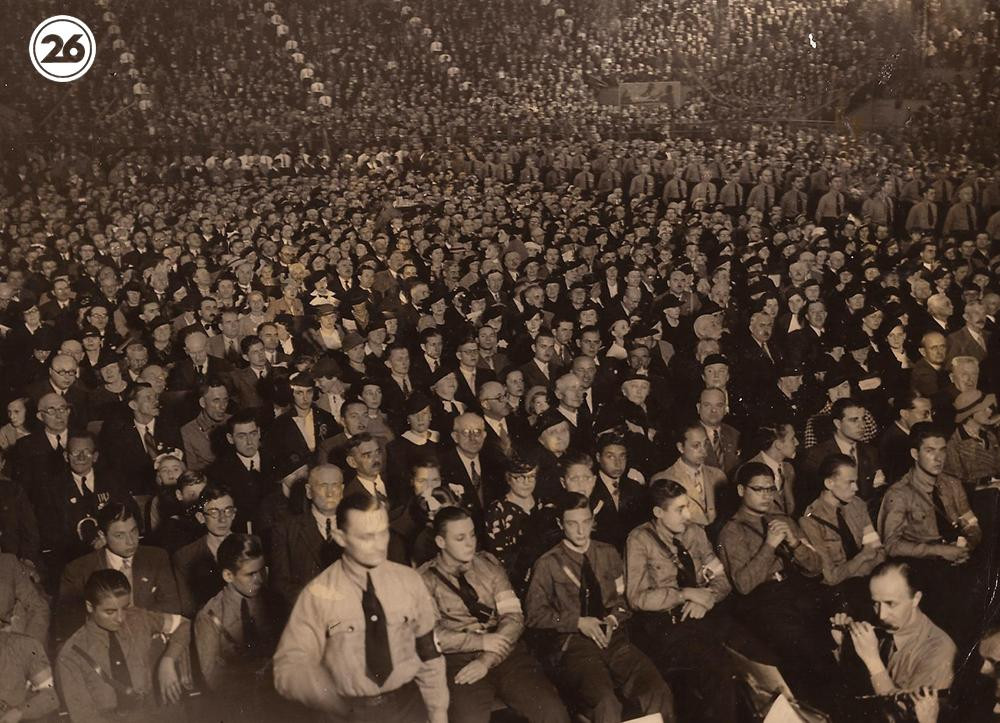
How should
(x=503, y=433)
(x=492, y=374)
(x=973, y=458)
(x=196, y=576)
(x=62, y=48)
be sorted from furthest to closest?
1. (x=492, y=374)
2. (x=503, y=433)
3. (x=973, y=458)
4. (x=62, y=48)
5. (x=196, y=576)

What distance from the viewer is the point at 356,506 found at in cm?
359

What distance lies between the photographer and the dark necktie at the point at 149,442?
5.46 m

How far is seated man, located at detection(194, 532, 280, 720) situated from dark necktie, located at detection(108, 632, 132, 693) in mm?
304

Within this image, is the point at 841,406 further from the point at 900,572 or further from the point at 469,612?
the point at 469,612

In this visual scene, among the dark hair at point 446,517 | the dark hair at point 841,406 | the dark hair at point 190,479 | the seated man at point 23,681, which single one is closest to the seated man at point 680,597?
the dark hair at point 446,517

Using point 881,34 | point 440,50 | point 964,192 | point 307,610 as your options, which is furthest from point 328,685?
point 964,192

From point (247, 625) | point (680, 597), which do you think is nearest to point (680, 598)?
point (680, 597)

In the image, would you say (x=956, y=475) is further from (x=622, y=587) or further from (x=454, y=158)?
(x=454, y=158)

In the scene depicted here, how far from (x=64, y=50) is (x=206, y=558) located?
2.72 m

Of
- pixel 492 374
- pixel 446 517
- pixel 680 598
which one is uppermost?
pixel 446 517

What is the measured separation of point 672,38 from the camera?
21.7ft

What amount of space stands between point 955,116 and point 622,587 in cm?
474

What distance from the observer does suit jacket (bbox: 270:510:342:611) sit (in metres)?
4.47

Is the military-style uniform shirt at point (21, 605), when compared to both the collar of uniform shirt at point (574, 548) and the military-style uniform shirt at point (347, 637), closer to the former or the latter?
the military-style uniform shirt at point (347, 637)
